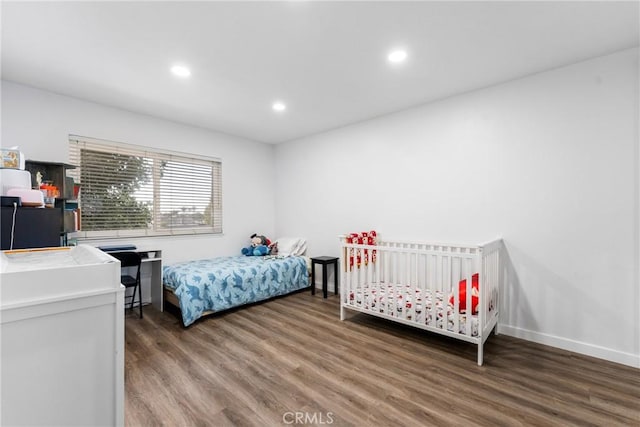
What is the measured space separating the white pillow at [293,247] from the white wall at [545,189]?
1.53 metres

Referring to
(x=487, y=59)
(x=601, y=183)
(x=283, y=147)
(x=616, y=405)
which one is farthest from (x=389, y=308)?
(x=283, y=147)

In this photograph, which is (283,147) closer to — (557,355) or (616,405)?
(557,355)

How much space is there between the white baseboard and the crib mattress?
2.37 feet

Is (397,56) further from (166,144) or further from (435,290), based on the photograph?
(166,144)

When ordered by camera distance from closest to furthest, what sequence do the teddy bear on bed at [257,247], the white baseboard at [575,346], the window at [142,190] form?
1. the white baseboard at [575,346]
2. the window at [142,190]
3. the teddy bear on bed at [257,247]

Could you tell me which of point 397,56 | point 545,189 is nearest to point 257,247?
point 397,56

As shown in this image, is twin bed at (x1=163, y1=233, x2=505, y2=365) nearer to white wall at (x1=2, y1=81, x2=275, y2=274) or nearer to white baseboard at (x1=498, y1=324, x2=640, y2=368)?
white baseboard at (x1=498, y1=324, x2=640, y2=368)

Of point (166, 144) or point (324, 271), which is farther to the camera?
point (324, 271)

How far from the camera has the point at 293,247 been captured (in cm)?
452

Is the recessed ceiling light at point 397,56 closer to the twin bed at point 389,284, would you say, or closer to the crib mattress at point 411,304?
the twin bed at point 389,284

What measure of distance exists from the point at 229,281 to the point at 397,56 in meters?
2.88

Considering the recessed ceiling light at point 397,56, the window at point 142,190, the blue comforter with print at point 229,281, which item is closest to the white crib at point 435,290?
the blue comforter with print at point 229,281

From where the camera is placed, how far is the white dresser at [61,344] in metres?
0.84

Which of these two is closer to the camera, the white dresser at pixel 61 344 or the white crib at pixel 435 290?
the white dresser at pixel 61 344
